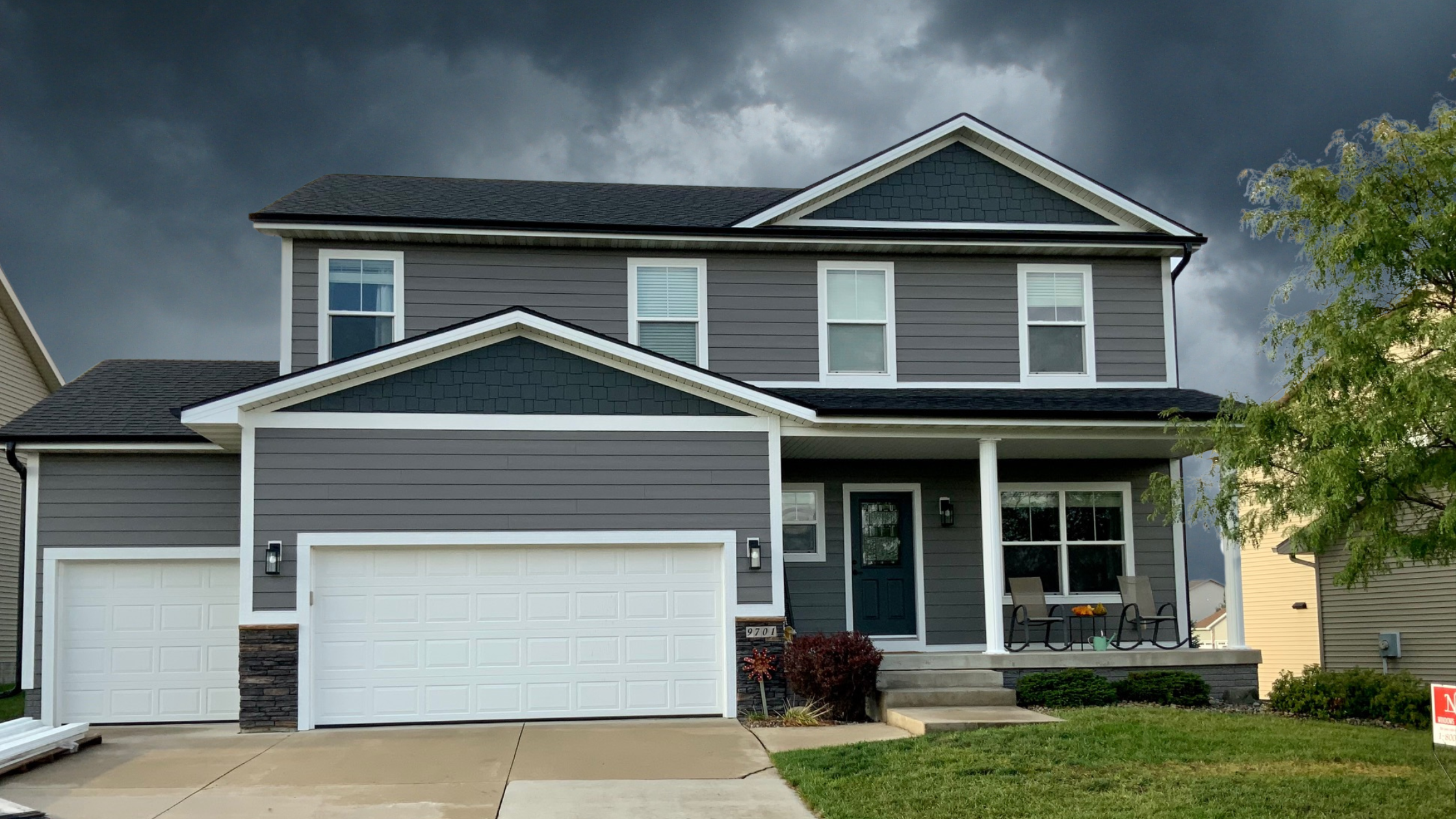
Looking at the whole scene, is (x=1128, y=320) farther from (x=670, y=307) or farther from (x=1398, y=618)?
(x=1398, y=618)

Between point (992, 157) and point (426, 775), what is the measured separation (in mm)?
10663

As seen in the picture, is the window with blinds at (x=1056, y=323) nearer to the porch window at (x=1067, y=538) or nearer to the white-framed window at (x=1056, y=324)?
the white-framed window at (x=1056, y=324)

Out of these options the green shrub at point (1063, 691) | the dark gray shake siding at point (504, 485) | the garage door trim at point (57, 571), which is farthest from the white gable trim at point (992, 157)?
the garage door trim at point (57, 571)

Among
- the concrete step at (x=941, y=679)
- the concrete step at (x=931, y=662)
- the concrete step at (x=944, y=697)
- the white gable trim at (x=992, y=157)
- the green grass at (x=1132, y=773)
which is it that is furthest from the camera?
the white gable trim at (x=992, y=157)

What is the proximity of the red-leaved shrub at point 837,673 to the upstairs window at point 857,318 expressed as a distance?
13.2 feet

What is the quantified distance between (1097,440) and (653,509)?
5283 mm

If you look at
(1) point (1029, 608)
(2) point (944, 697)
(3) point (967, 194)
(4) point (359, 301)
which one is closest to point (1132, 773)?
(2) point (944, 697)

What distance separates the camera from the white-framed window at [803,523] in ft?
49.2

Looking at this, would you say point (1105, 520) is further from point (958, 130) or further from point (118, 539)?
point (118, 539)

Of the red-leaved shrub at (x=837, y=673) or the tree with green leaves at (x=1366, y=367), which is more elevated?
the tree with green leaves at (x=1366, y=367)

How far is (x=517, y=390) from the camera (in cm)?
1259

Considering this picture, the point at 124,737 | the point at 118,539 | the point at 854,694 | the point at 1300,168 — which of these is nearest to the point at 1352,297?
the point at 1300,168

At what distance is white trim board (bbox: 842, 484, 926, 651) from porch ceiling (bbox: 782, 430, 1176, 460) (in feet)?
1.35

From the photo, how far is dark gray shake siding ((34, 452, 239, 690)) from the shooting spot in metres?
13.6
